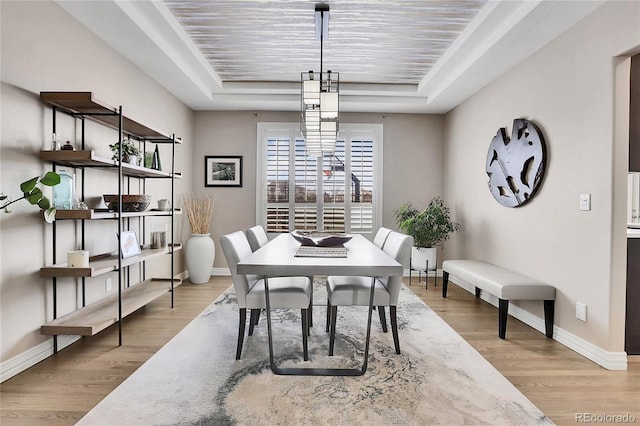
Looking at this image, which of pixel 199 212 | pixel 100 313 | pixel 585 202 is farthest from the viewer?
pixel 199 212

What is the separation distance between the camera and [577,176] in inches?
110

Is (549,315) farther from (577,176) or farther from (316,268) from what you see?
(316,268)

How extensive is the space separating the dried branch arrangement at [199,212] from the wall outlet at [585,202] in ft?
13.8

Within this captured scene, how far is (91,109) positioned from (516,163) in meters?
3.70

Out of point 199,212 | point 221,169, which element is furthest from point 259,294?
point 221,169

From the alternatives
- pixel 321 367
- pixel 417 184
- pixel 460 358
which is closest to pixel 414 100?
pixel 417 184

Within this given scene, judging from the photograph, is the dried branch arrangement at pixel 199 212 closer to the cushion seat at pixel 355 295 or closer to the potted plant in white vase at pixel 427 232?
the potted plant in white vase at pixel 427 232

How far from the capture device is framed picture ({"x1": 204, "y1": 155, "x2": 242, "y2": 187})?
5.58 m

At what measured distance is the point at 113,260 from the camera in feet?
9.91

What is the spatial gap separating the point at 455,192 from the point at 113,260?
4.27m

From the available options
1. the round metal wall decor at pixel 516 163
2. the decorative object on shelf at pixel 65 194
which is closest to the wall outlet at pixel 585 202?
the round metal wall decor at pixel 516 163

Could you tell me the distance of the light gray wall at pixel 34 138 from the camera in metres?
2.27

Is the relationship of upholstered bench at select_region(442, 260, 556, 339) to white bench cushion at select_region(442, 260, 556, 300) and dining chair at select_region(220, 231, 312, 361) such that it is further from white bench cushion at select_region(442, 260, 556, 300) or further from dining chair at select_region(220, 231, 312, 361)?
dining chair at select_region(220, 231, 312, 361)

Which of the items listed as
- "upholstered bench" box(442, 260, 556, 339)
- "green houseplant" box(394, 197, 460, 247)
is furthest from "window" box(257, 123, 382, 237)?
"upholstered bench" box(442, 260, 556, 339)
